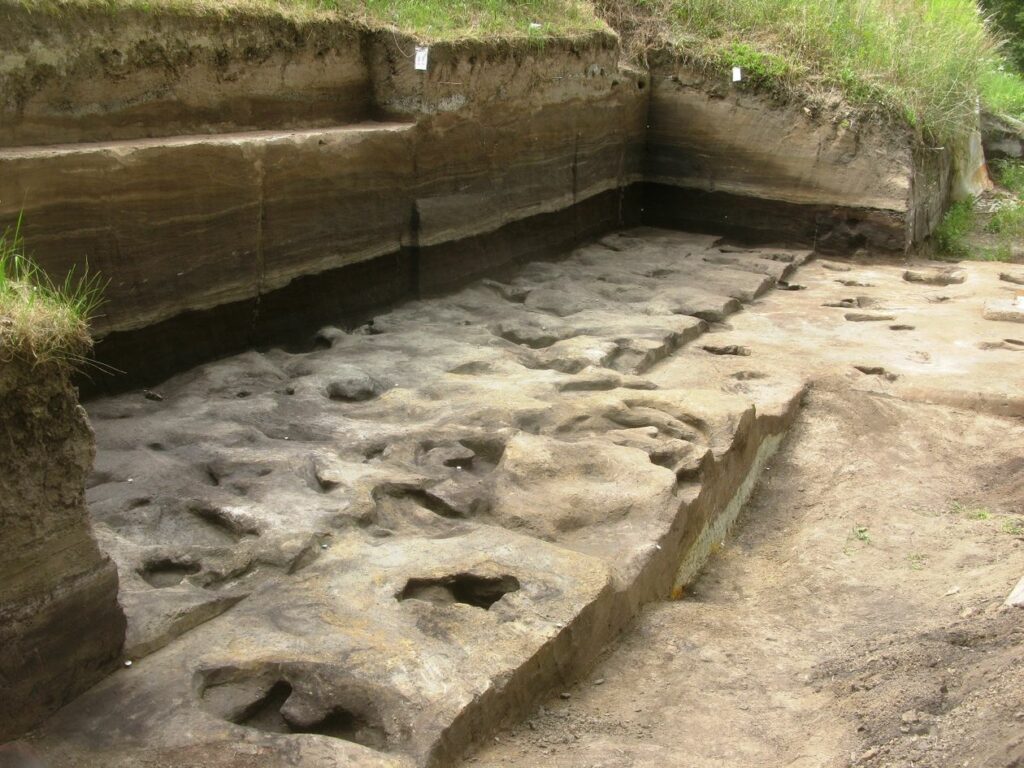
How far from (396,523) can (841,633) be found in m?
1.54

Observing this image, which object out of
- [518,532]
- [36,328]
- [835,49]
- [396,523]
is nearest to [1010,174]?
[835,49]

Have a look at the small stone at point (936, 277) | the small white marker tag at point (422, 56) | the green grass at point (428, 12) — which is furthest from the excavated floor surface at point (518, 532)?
the small stone at point (936, 277)

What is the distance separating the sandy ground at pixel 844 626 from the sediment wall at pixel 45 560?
1.03 m

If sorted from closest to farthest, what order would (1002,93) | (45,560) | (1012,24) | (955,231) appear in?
(45,560) → (955,231) → (1002,93) → (1012,24)

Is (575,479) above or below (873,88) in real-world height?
below

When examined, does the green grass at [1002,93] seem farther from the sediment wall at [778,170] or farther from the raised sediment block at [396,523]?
the raised sediment block at [396,523]

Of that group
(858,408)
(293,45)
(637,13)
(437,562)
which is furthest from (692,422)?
(637,13)

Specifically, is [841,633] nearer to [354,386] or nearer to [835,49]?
[354,386]

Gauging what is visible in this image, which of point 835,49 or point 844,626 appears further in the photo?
point 835,49

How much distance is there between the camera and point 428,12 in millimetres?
6828

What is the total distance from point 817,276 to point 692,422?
4.26m

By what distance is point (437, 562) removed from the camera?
3.28m

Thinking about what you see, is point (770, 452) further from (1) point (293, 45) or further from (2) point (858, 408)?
(1) point (293, 45)

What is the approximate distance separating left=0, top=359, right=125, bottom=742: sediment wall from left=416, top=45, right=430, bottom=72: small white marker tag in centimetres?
428
